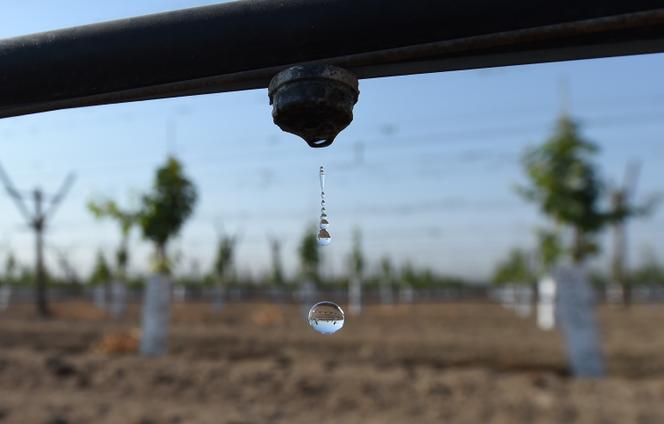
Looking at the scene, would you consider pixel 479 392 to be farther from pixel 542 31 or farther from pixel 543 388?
pixel 542 31

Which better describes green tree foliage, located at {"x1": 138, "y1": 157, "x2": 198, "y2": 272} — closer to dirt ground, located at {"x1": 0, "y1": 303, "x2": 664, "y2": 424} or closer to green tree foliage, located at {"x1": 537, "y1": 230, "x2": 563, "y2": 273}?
dirt ground, located at {"x1": 0, "y1": 303, "x2": 664, "y2": 424}

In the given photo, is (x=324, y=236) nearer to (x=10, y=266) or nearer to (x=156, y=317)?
(x=156, y=317)

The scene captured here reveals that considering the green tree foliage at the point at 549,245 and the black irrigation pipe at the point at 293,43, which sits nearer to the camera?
the black irrigation pipe at the point at 293,43

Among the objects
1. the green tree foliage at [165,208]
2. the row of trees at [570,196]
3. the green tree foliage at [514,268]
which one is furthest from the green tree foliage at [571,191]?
the green tree foliage at [514,268]

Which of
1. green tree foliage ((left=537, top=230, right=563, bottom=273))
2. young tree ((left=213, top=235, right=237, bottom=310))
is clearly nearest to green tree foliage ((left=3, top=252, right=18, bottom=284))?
young tree ((left=213, top=235, right=237, bottom=310))

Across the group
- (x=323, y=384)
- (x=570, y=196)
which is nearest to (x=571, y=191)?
(x=570, y=196)

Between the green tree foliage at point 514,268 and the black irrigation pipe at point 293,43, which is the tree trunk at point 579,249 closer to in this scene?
the black irrigation pipe at point 293,43
